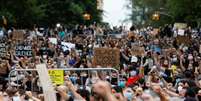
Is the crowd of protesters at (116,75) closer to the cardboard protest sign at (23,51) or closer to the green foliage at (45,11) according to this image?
the cardboard protest sign at (23,51)

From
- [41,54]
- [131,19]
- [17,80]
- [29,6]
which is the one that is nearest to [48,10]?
[29,6]

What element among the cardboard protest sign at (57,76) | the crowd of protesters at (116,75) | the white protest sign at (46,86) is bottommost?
the crowd of protesters at (116,75)

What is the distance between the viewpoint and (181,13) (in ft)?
217

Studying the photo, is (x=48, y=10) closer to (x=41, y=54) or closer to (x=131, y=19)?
(x=41, y=54)

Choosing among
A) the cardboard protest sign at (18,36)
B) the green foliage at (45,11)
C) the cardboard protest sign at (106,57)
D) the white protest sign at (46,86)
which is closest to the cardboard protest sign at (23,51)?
the cardboard protest sign at (106,57)

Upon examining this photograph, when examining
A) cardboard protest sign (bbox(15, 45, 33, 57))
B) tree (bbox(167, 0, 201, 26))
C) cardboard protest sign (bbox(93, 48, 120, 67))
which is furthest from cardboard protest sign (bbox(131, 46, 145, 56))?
tree (bbox(167, 0, 201, 26))

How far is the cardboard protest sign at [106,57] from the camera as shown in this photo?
2439 cm

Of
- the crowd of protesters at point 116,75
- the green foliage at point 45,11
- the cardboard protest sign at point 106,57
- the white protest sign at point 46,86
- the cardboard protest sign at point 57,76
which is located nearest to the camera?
the white protest sign at point 46,86

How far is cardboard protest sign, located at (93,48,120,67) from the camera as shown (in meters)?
24.4

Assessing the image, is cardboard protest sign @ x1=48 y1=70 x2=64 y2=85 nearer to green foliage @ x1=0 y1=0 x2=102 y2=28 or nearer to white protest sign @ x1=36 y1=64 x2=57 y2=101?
white protest sign @ x1=36 y1=64 x2=57 y2=101

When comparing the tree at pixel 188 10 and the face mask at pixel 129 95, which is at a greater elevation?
the tree at pixel 188 10

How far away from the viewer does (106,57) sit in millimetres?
24672

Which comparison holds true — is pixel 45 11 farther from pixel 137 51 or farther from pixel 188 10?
pixel 137 51

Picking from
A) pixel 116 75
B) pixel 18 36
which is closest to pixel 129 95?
pixel 116 75
